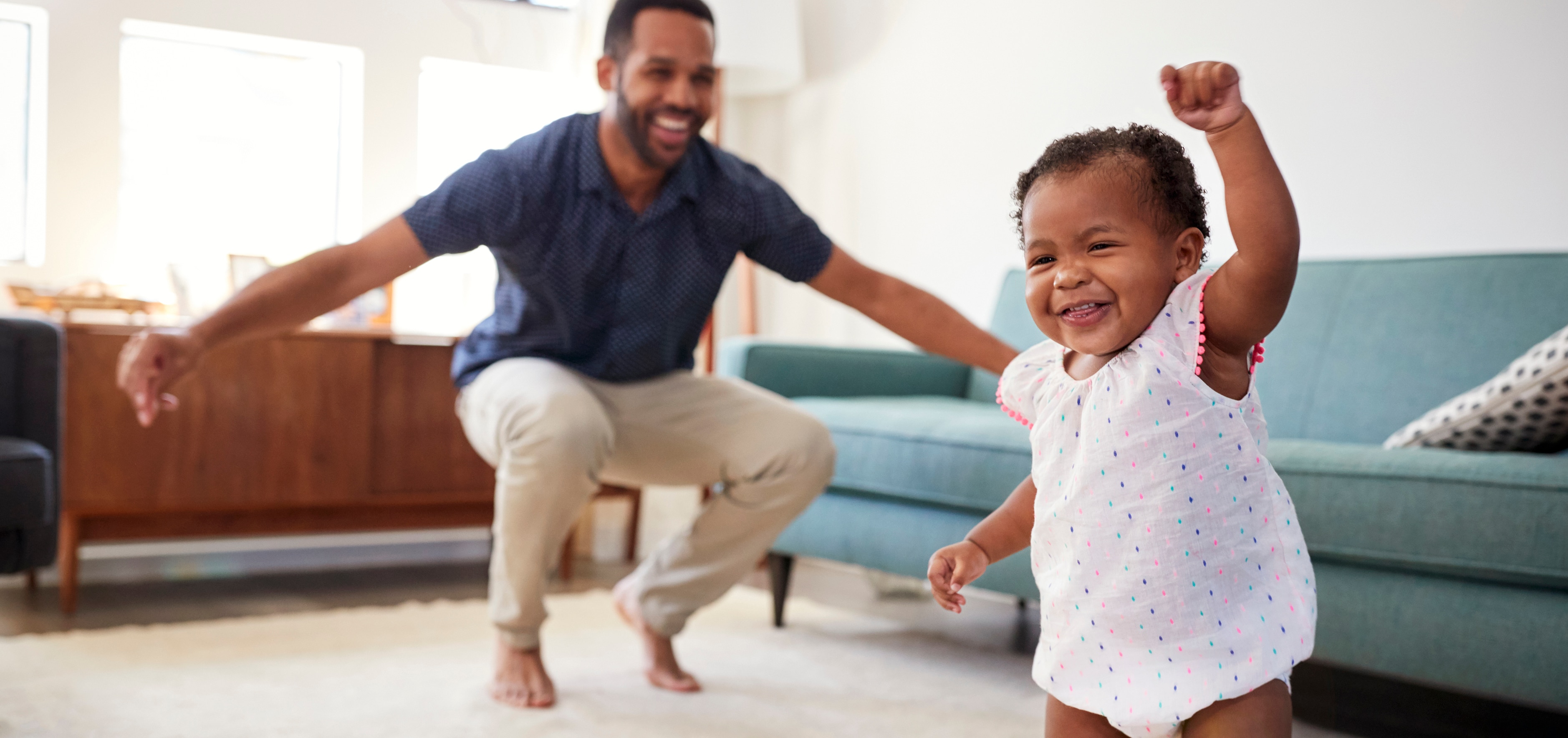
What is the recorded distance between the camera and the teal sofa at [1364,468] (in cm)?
131

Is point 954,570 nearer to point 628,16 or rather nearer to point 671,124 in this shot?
point 671,124

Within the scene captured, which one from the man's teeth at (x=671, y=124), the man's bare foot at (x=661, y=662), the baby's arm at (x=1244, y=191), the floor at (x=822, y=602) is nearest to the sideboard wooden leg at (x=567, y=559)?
the floor at (x=822, y=602)

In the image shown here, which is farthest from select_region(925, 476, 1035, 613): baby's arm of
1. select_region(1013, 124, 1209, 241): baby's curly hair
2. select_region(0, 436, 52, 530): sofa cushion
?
select_region(0, 436, 52, 530): sofa cushion

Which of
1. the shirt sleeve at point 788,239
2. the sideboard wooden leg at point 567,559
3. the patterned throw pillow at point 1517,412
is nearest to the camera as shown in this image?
the patterned throw pillow at point 1517,412

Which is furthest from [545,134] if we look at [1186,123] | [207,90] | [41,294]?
[41,294]

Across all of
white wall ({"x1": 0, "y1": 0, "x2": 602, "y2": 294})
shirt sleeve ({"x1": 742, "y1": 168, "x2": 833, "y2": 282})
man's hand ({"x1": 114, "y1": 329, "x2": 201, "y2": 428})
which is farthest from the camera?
shirt sleeve ({"x1": 742, "y1": 168, "x2": 833, "y2": 282})

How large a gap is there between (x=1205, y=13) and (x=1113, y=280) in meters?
1.86

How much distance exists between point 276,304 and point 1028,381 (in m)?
0.92

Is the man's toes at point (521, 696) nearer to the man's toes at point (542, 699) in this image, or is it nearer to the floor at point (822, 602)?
the man's toes at point (542, 699)

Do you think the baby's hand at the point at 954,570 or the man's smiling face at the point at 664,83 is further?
the man's smiling face at the point at 664,83

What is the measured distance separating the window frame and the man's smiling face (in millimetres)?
365

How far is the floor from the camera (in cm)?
166

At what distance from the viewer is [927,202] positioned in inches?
122

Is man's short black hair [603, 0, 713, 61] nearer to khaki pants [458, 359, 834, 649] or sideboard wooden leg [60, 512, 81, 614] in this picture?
khaki pants [458, 359, 834, 649]
